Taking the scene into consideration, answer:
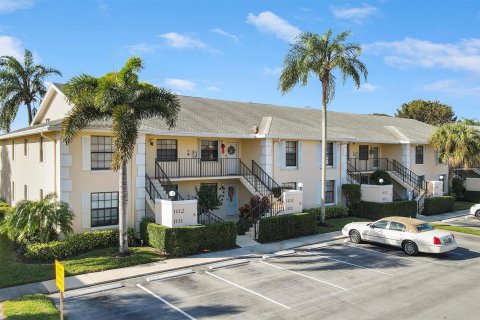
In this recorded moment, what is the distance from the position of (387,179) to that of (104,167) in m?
20.9

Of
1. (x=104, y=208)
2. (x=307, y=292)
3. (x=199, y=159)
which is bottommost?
(x=307, y=292)

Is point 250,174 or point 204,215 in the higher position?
point 250,174

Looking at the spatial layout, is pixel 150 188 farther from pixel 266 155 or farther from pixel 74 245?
pixel 266 155

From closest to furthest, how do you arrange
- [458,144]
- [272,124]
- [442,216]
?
[272,124] → [442,216] → [458,144]

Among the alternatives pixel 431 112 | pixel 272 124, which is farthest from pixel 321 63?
pixel 431 112

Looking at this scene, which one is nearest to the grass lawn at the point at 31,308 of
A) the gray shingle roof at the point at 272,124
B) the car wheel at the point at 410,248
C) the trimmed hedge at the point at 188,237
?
the trimmed hedge at the point at 188,237

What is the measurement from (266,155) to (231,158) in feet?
7.45

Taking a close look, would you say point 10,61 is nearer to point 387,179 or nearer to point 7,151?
point 7,151

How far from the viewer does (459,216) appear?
27891 mm

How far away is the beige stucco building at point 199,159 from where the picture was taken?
17609 millimetres

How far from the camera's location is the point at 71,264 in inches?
578

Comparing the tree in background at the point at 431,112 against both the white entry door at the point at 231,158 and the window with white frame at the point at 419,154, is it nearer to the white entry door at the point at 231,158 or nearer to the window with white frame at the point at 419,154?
the window with white frame at the point at 419,154

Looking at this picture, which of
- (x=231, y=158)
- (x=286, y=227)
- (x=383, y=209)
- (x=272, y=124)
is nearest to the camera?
(x=286, y=227)

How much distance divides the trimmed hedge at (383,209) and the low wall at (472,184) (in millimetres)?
12377
